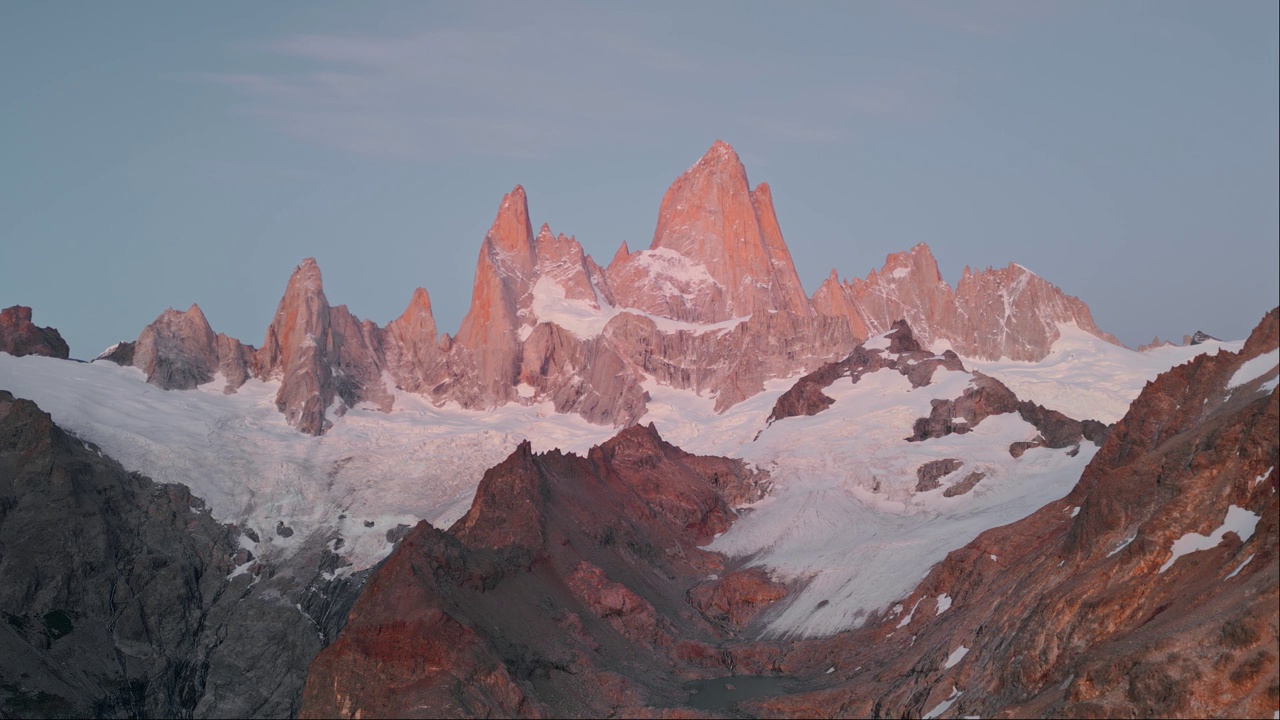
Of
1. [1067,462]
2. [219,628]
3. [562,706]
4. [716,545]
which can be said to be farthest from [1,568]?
[1067,462]

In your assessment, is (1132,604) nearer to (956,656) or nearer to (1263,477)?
(1263,477)

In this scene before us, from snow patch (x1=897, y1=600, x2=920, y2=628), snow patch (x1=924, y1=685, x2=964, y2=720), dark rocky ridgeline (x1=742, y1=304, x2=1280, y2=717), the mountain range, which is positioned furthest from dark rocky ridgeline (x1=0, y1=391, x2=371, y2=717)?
snow patch (x1=924, y1=685, x2=964, y2=720)

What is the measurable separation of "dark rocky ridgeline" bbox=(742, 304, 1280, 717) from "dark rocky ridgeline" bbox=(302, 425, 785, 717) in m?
13.2

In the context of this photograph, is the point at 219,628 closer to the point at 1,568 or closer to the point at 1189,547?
the point at 1,568

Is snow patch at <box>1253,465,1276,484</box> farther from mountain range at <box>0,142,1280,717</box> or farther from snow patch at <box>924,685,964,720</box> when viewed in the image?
snow patch at <box>924,685,964,720</box>

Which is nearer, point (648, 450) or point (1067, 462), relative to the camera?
point (1067, 462)

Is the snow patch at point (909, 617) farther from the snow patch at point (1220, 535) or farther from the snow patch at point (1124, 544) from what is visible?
the snow patch at point (1220, 535)

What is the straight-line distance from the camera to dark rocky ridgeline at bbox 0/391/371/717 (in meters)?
159

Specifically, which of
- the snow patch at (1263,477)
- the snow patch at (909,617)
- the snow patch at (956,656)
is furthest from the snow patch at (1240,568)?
the snow patch at (909,617)

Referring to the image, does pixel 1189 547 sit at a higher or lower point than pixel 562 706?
higher

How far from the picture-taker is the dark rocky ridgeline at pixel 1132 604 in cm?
6738

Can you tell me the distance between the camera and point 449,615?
11012 cm

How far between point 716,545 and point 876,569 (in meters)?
31.4

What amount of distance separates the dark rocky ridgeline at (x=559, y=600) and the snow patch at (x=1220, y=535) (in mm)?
40860
